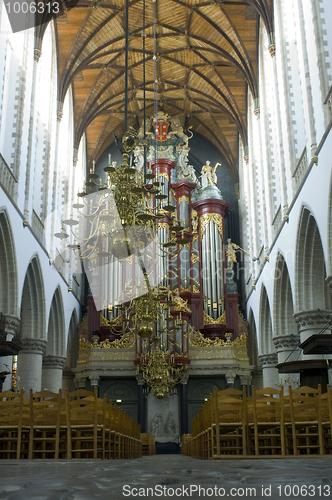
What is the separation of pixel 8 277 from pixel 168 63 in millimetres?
14156

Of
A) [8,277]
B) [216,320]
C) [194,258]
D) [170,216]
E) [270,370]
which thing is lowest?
[270,370]

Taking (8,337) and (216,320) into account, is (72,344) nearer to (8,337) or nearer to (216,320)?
(216,320)

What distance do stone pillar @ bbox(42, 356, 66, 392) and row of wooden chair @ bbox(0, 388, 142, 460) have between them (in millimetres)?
10486

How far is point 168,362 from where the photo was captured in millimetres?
19453

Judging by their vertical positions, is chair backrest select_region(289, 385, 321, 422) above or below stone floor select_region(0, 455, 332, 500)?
above

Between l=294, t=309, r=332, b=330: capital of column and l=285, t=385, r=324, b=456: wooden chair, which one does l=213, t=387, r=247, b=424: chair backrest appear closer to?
l=285, t=385, r=324, b=456: wooden chair

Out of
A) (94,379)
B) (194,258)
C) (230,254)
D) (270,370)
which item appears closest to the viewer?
(270,370)

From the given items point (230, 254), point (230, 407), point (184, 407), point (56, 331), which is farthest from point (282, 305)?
point (230, 407)

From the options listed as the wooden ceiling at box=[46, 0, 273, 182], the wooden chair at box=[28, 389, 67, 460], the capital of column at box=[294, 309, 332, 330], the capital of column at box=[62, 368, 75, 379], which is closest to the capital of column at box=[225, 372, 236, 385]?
the capital of column at box=[62, 368, 75, 379]

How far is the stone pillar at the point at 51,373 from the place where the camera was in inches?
766

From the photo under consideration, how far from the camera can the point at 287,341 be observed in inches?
636

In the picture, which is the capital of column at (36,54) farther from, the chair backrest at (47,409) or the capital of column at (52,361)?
the chair backrest at (47,409)

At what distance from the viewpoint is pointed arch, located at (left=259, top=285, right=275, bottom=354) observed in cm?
1964

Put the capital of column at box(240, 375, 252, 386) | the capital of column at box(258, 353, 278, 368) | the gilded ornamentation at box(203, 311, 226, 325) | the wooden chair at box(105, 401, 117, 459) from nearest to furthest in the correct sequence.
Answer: the wooden chair at box(105, 401, 117, 459) → the capital of column at box(258, 353, 278, 368) → the capital of column at box(240, 375, 252, 386) → the gilded ornamentation at box(203, 311, 226, 325)
